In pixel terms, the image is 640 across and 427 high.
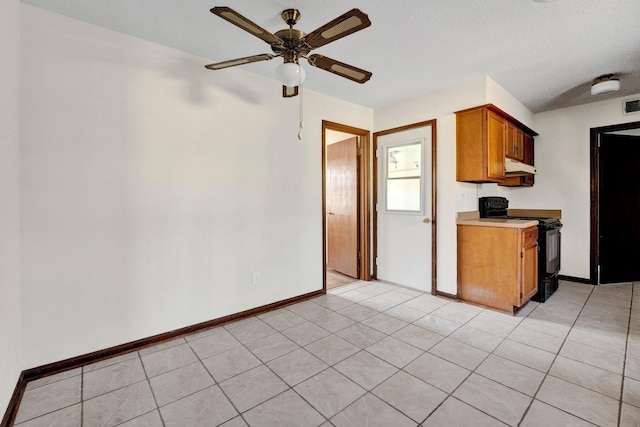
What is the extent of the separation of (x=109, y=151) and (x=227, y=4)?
1320 mm

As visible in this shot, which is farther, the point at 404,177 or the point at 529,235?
the point at 404,177

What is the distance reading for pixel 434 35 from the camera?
222 centimetres

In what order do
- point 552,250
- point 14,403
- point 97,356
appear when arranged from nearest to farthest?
point 14,403
point 97,356
point 552,250

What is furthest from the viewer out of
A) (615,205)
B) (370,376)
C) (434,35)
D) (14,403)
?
(615,205)

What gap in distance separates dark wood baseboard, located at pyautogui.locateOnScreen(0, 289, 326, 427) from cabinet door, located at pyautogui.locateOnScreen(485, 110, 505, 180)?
2786 millimetres

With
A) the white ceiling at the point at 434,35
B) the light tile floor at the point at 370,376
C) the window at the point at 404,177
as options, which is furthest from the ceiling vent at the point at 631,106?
the window at the point at 404,177

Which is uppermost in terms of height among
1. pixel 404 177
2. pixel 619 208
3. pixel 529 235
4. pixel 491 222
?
pixel 404 177

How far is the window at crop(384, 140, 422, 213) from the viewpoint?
3.61 m

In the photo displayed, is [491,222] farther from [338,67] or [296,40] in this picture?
[296,40]

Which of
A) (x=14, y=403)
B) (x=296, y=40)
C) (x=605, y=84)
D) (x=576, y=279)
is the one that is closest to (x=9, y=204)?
(x=14, y=403)

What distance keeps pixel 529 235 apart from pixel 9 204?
13.6ft

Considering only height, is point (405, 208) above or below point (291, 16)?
below

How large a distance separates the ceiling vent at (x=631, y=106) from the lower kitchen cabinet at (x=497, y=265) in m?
2.05

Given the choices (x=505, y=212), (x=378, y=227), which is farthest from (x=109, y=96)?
(x=505, y=212)
